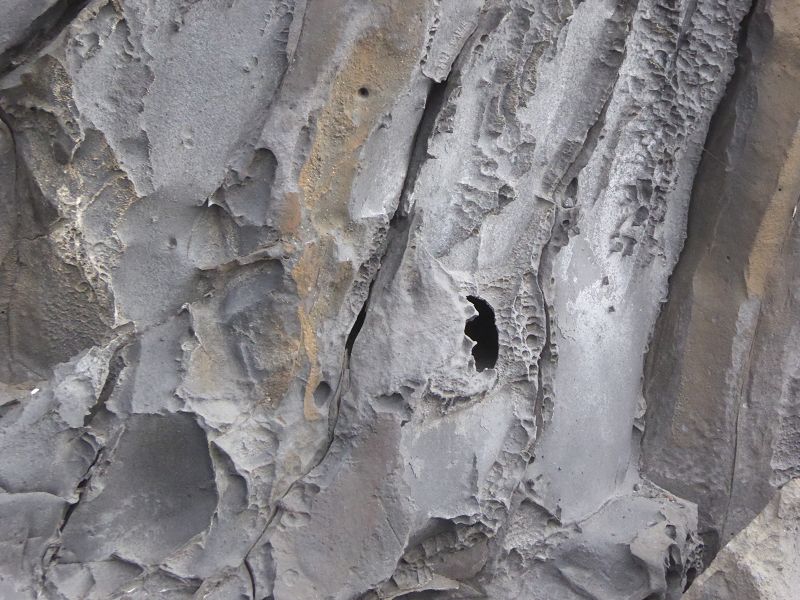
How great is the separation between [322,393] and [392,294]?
0.67 ft

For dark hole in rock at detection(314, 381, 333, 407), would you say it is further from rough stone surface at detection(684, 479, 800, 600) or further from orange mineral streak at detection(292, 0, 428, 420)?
rough stone surface at detection(684, 479, 800, 600)

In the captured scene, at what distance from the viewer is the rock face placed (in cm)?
128

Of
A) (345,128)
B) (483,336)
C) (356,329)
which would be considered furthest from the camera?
(483,336)

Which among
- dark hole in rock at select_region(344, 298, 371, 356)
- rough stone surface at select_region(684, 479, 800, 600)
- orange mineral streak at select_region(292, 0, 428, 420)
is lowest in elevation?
rough stone surface at select_region(684, 479, 800, 600)

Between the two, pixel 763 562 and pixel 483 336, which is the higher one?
pixel 483 336

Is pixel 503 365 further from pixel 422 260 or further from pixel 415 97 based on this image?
pixel 415 97

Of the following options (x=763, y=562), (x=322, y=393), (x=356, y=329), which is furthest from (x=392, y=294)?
(x=763, y=562)

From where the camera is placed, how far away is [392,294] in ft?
4.79

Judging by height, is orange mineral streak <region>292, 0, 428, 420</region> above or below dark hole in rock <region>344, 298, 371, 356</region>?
above

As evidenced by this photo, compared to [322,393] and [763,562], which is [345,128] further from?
[763,562]

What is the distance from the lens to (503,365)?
62.2 inches

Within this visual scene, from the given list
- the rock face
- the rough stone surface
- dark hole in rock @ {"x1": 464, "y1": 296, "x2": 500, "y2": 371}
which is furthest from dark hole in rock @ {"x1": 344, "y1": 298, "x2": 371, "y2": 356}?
the rough stone surface

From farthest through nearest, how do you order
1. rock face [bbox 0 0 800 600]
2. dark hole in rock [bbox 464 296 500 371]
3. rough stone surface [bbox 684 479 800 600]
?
dark hole in rock [bbox 464 296 500 371] < rough stone surface [bbox 684 479 800 600] < rock face [bbox 0 0 800 600]

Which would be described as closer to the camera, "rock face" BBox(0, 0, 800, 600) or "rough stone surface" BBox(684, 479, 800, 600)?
"rock face" BBox(0, 0, 800, 600)
